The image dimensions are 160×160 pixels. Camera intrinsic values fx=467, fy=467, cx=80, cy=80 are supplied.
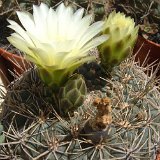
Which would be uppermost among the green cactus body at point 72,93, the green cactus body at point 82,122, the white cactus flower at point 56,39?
the white cactus flower at point 56,39

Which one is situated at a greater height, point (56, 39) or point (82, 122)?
point (56, 39)

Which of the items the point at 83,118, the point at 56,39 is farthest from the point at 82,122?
the point at 56,39

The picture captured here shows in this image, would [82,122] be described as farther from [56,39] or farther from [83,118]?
[56,39]

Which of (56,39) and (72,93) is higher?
(56,39)

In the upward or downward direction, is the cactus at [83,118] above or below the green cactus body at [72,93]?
below
